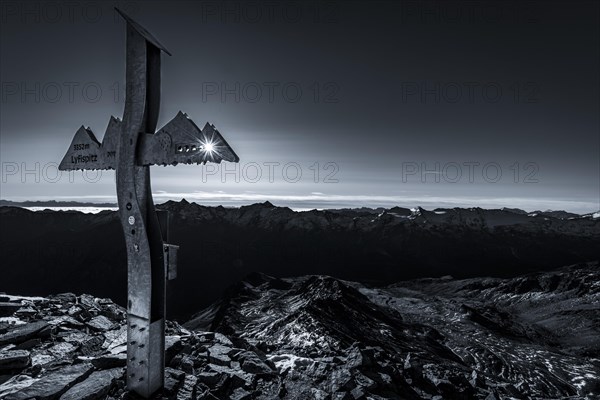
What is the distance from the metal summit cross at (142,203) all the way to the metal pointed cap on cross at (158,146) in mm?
22

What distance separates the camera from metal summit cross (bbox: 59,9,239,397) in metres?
7.23

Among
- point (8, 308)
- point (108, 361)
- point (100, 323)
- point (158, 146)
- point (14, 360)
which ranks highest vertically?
point (158, 146)

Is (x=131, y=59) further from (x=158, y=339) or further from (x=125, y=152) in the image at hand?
(x=158, y=339)

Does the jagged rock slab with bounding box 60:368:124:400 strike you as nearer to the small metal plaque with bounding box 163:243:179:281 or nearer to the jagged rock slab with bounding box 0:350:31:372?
the jagged rock slab with bounding box 0:350:31:372

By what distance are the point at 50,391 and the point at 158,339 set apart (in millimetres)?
2271

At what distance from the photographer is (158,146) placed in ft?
23.1

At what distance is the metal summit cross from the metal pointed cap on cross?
0.07 feet

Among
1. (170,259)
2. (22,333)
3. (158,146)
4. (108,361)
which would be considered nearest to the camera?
(158,146)

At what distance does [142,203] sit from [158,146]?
4.29ft

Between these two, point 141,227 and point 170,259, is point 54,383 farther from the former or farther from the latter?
point 141,227

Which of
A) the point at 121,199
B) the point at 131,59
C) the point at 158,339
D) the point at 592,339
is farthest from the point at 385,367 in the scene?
the point at 592,339

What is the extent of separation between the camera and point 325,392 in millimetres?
10586

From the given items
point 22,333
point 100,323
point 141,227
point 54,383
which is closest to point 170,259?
point 141,227

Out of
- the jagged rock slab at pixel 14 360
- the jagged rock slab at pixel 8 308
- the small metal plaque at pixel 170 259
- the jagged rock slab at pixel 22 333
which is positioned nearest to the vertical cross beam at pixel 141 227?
the small metal plaque at pixel 170 259
